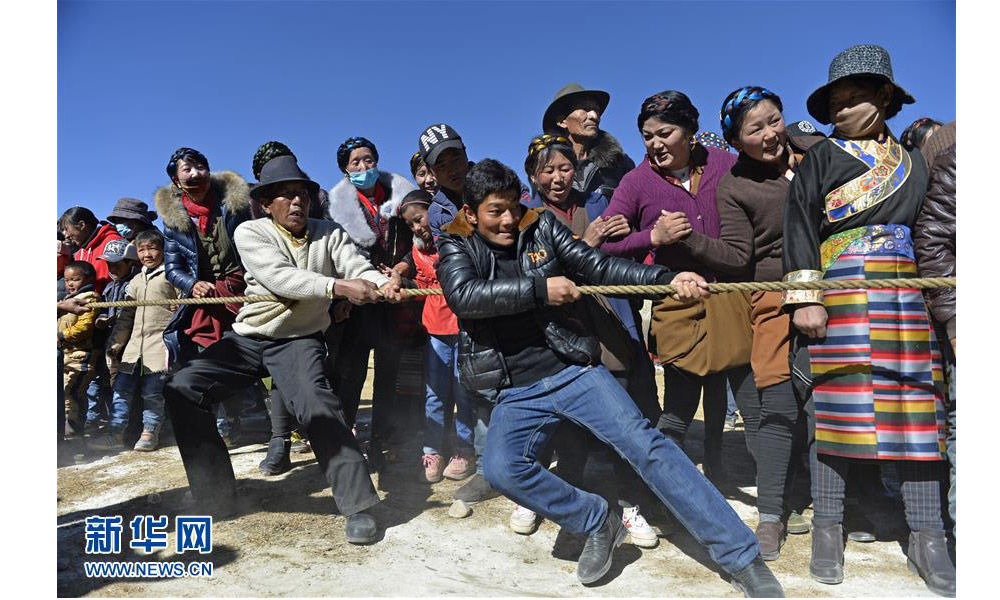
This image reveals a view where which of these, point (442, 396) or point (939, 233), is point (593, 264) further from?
point (442, 396)

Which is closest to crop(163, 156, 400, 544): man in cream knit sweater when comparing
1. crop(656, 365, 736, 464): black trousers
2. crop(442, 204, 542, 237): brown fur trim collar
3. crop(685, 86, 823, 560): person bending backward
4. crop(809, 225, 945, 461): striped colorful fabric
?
crop(442, 204, 542, 237): brown fur trim collar

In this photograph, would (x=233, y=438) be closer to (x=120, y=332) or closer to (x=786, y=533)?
(x=120, y=332)

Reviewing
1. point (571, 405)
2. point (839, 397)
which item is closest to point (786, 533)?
point (839, 397)

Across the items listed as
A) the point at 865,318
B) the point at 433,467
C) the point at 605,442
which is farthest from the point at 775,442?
the point at 433,467

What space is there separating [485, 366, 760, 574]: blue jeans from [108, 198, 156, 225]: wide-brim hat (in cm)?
502

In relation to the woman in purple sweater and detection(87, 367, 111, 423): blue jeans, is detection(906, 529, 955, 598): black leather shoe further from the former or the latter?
detection(87, 367, 111, 423): blue jeans

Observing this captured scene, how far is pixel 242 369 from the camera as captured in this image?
3.84m

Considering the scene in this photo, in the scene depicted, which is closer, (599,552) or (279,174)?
(599,552)

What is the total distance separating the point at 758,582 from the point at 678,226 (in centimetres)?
162

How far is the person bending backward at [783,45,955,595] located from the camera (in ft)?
9.16

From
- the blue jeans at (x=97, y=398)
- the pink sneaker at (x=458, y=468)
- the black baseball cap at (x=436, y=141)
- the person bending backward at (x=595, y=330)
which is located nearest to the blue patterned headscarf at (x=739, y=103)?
the person bending backward at (x=595, y=330)

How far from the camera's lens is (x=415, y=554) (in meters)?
3.25

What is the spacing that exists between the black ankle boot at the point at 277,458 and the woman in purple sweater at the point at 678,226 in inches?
108

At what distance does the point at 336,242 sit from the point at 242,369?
947 mm
